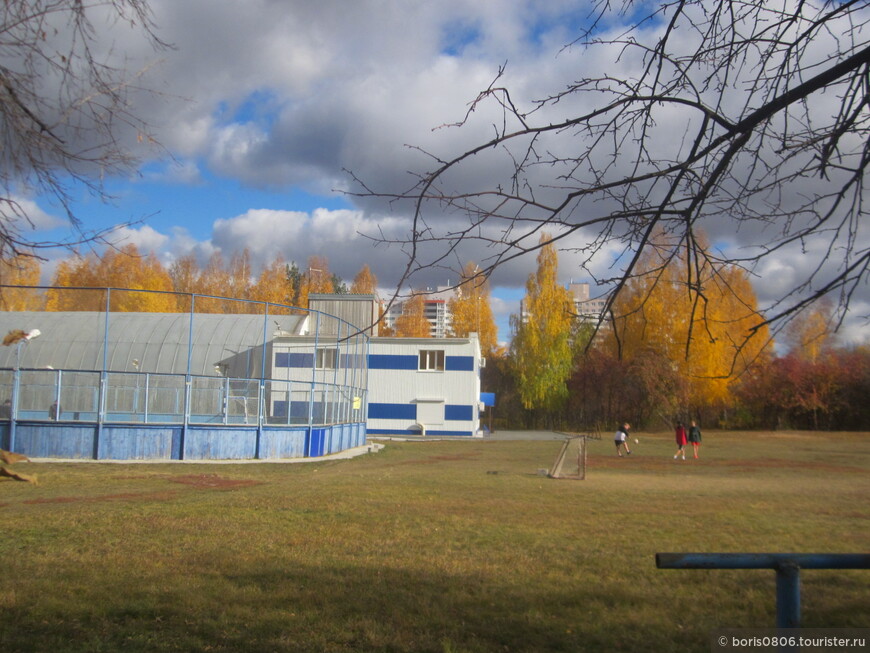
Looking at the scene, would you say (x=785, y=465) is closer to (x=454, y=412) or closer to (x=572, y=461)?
(x=572, y=461)

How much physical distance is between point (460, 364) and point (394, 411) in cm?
488

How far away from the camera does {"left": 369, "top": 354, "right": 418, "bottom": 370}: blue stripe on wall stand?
46.3 meters

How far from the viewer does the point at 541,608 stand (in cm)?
620

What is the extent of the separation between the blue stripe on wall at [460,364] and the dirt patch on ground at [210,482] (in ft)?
90.7

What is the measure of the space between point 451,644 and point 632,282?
275 cm

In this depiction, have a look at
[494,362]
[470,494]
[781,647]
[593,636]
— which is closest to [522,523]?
[470,494]

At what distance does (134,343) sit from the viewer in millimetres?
39500

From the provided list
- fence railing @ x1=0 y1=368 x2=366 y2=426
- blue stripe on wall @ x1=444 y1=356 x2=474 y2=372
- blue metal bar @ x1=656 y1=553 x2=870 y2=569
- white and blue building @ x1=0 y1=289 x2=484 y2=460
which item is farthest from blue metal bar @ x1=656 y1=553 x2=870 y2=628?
blue stripe on wall @ x1=444 y1=356 x2=474 y2=372

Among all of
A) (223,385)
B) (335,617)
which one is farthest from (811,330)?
(223,385)

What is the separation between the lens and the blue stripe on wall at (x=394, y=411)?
46219 mm

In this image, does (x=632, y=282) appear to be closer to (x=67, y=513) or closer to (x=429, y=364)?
(x=67, y=513)

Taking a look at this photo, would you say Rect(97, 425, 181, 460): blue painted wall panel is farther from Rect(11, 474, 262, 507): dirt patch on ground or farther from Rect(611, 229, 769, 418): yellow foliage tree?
Rect(611, 229, 769, 418): yellow foliage tree

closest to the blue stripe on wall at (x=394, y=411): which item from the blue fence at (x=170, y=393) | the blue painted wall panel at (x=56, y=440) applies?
the blue fence at (x=170, y=393)

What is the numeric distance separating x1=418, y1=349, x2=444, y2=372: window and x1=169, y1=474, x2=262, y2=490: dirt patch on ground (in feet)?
90.5
